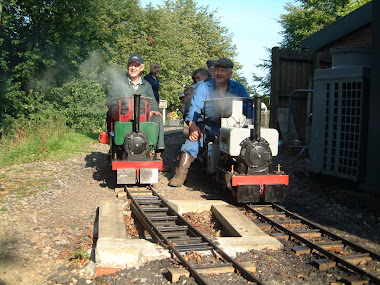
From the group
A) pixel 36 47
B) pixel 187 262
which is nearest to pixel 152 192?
pixel 187 262

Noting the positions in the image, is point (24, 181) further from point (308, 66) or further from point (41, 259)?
point (308, 66)

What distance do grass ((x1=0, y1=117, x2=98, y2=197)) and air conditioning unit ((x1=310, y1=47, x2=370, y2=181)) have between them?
501 cm

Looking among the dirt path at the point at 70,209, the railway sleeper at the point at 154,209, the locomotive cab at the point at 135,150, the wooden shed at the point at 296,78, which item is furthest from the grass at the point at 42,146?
the wooden shed at the point at 296,78

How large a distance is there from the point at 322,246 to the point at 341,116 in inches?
131

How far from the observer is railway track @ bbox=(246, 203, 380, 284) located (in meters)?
3.84

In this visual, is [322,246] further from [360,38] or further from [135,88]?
[360,38]

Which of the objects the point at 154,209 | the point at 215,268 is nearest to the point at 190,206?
the point at 154,209

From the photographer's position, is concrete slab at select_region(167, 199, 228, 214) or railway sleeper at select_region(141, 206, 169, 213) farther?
concrete slab at select_region(167, 199, 228, 214)

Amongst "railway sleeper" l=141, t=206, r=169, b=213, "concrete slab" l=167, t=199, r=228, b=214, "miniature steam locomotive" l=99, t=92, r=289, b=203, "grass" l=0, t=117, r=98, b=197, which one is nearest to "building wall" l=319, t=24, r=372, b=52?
"miniature steam locomotive" l=99, t=92, r=289, b=203

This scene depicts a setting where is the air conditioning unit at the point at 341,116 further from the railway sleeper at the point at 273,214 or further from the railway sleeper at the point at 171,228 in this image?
the railway sleeper at the point at 171,228

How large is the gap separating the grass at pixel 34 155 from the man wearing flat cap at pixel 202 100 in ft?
8.13

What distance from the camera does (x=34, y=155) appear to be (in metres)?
9.88

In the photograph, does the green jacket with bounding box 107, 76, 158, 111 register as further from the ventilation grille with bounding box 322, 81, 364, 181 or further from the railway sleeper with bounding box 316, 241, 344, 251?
the railway sleeper with bounding box 316, 241, 344, 251

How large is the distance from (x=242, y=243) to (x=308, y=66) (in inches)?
343
